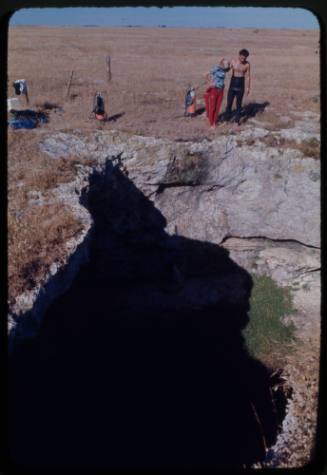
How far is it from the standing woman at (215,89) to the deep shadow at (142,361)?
3470mm

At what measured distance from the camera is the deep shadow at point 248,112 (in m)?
12.0

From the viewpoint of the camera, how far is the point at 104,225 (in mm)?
11156

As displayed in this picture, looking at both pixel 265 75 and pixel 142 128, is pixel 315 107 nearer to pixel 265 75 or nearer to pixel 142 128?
pixel 265 75

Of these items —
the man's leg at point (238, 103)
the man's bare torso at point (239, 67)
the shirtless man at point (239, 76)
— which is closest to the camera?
the shirtless man at point (239, 76)

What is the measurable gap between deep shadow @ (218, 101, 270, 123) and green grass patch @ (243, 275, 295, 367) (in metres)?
5.75

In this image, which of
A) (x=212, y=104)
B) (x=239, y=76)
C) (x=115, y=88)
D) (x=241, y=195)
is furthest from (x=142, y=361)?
(x=115, y=88)

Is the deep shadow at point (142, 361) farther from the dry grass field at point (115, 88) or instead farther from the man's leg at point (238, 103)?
the man's leg at point (238, 103)

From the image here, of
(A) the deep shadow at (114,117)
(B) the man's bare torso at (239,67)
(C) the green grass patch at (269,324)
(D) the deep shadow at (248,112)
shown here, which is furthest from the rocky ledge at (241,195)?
(B) the man's bare torso at (239,67)

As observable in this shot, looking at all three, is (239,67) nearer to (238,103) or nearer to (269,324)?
(238,103)

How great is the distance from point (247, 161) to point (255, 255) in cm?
379

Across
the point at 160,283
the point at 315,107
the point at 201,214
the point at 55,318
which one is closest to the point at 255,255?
the point at 201,214

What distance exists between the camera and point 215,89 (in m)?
10.7

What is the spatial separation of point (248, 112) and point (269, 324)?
741 cm

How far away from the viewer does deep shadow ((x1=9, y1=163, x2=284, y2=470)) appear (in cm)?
771
